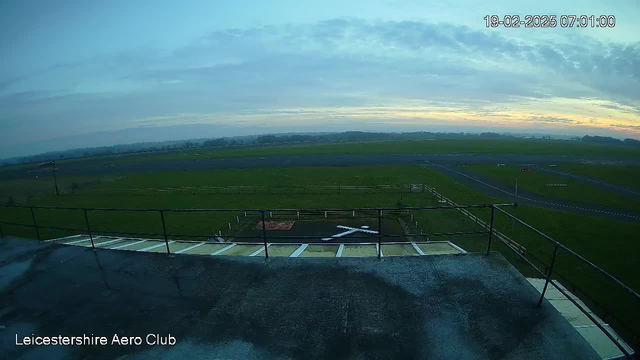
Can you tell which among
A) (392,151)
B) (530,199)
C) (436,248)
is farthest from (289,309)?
(392,151)

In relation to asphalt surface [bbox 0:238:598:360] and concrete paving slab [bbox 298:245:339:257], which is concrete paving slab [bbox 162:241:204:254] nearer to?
asphalt surface [bbox 0:238:598:360]

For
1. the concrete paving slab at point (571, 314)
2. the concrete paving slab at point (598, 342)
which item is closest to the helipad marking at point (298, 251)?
the concrete paving slab at point (598, 342)

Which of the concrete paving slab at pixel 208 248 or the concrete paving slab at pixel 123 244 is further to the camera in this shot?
the concrete paving slab at pixel 123 244

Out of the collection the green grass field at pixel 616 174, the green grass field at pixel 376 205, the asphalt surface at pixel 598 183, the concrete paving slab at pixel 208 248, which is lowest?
the green grass field at pixel 616 174

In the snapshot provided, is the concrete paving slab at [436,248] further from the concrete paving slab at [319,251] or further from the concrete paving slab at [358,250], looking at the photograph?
the concrete paving slab at [319,251]

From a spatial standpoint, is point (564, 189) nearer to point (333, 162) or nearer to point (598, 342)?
point (598, 342)

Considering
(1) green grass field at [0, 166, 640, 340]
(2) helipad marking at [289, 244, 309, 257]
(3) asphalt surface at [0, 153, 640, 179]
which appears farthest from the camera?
(3) asphalt surface at [0, 153, 640, 179]

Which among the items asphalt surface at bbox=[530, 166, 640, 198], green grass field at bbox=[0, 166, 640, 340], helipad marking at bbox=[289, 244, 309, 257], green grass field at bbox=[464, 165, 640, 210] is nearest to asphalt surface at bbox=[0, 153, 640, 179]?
asphalt surface at bbox=[530, 166, 640, 198]
